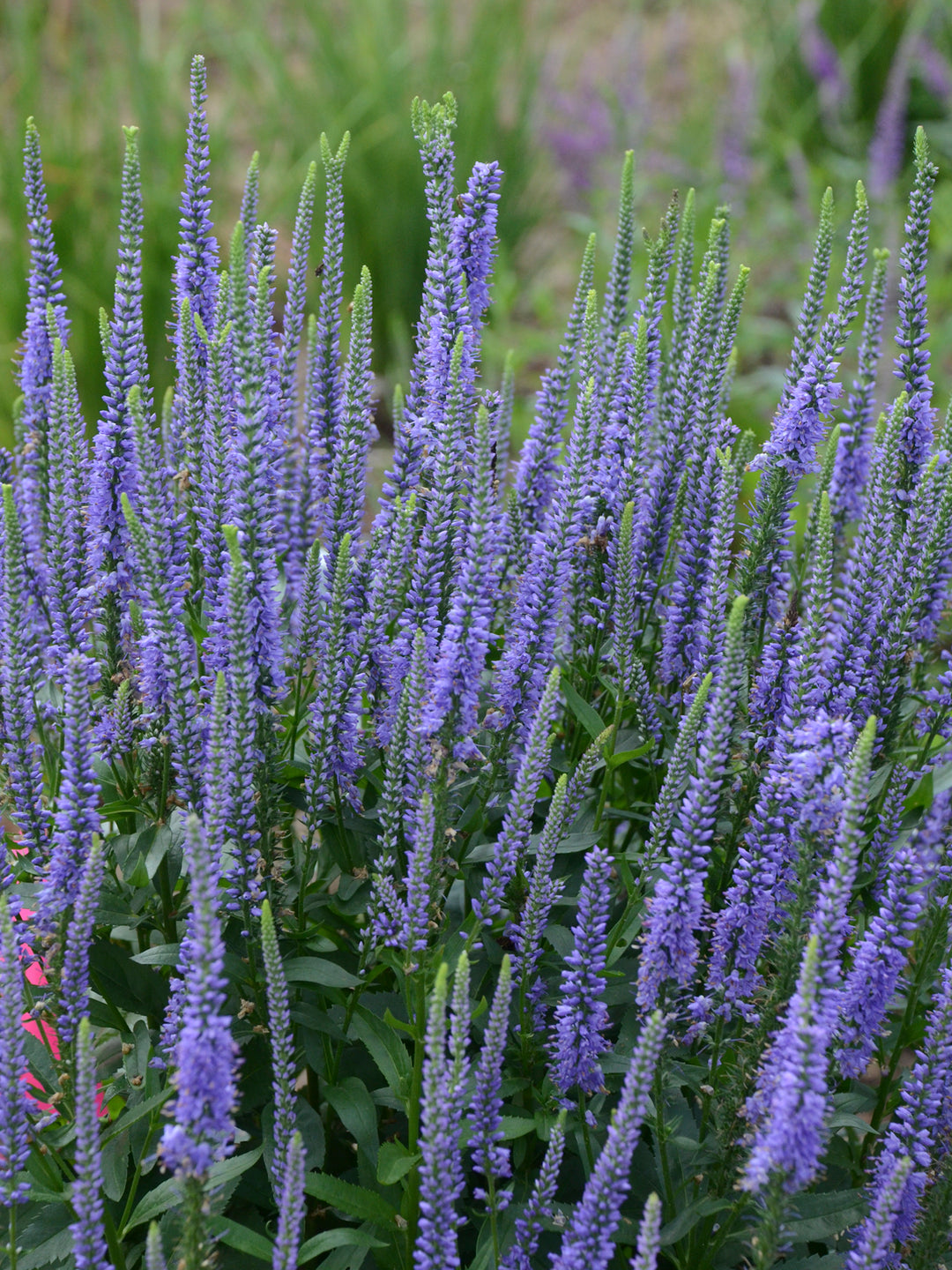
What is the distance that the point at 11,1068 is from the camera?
2.40 meters

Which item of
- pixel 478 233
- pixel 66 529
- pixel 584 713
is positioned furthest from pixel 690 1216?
pixel 478 233

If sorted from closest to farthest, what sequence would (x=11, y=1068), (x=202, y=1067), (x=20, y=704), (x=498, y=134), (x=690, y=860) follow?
1. (x=202, y=1067)
2. (x=11, y=1068)
3. (x=690, y=860)
4. (x=20, y=704)
5. (x=498, y=134)

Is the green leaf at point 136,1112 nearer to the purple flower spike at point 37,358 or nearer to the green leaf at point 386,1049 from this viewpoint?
the green leaf at point 386,1049

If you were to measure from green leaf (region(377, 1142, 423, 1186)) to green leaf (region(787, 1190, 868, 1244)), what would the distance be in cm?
88

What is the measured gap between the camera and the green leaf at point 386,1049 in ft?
9.71

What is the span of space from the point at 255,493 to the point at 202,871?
960 mm

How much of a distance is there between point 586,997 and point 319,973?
24.1 inches

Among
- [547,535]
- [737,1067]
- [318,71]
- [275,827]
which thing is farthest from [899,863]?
[318,71]

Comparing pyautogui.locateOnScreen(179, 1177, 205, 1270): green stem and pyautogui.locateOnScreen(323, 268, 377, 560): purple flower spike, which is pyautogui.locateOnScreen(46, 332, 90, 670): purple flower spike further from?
pyautogui.locateOnScreen(179, 1177, 205, 1270): green stem

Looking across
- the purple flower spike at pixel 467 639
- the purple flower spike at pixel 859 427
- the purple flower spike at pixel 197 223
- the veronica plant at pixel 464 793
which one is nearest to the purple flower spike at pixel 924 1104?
the veronica plant at pixel 464 793

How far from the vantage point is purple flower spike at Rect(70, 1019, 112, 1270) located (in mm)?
2139

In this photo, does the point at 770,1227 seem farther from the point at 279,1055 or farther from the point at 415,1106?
the point at 279,1055

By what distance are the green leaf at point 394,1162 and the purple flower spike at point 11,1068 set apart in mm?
707

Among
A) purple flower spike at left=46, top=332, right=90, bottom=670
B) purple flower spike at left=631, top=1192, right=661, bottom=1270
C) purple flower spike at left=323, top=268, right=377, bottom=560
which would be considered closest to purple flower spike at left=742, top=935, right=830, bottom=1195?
purple flower spike at left=631, top=1192, right=661, bottom=1270
